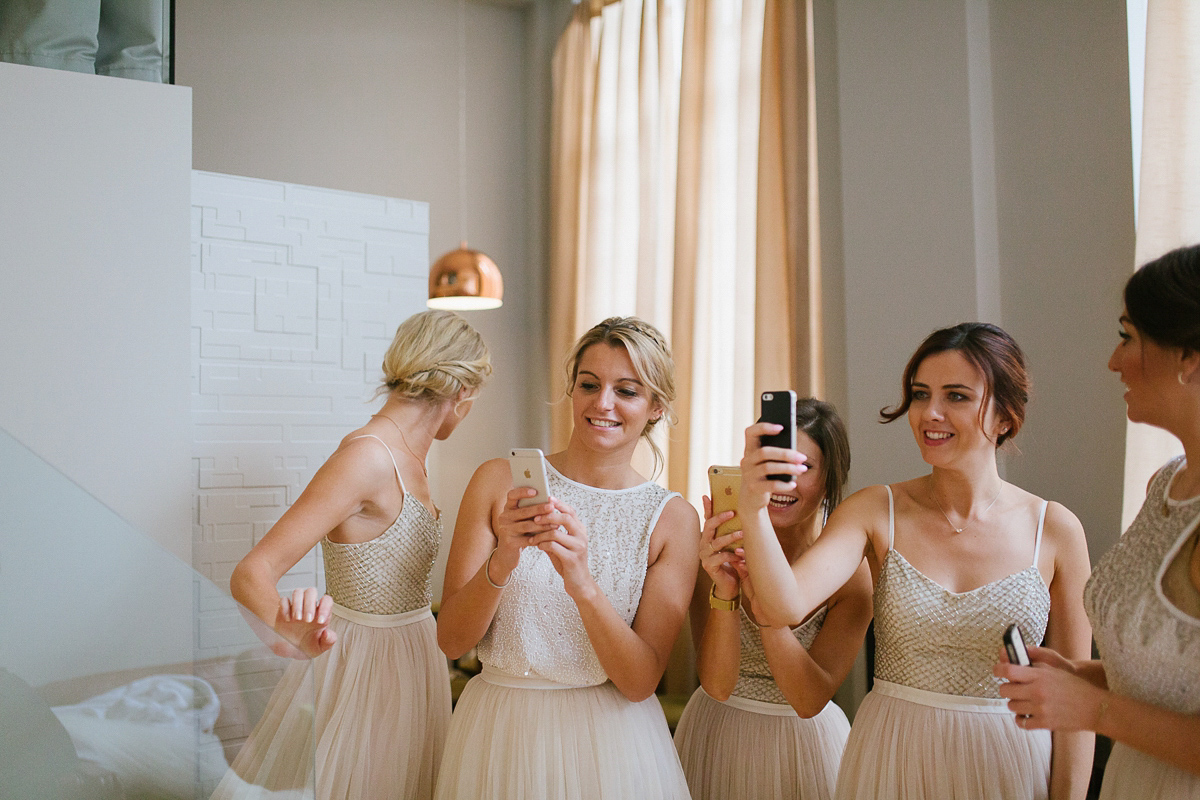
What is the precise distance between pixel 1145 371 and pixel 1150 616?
383mm

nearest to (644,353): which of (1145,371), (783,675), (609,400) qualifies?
(609,400)

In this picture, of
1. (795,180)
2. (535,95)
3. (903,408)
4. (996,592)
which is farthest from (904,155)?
(535,95)

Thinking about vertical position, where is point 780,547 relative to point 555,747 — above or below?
above

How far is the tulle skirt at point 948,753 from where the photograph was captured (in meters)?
1.71

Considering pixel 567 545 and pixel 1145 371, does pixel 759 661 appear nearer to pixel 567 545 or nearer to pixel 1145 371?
pixel 567 545

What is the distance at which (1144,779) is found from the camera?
139 cm

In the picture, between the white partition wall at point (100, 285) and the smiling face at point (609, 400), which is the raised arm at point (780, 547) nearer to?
the smiling face at point (609, 400)

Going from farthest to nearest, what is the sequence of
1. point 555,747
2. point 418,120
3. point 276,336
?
point 418,120 < point 276,336 < point 555,747

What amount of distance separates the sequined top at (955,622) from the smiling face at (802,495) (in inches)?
12.0

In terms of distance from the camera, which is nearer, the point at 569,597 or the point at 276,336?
the point at 569,597

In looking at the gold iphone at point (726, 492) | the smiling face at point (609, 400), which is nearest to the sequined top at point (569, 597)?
the smiling face at point (609, 400)

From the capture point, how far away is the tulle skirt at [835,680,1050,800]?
5.63ft

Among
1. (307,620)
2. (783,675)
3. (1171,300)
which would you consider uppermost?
(1171,300)

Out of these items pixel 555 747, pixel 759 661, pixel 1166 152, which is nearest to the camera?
pixel 555 747
